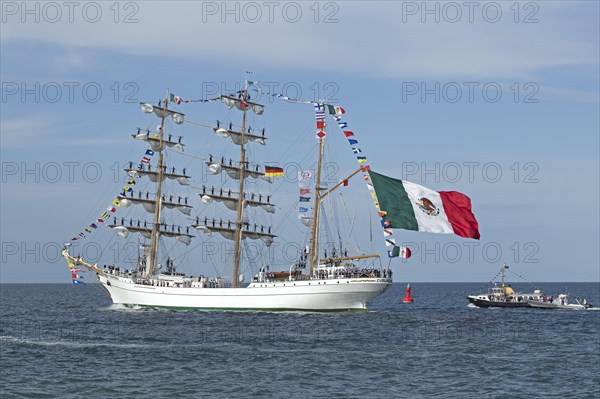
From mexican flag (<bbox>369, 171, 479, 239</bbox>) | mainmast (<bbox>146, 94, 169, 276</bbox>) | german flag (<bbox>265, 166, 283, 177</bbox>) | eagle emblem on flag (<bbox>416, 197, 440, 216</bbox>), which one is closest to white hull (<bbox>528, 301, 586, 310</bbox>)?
mexican flag (<bbox>369, 171, 479, 239</bbox>)

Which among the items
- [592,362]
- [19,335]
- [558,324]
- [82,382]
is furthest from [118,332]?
[558,324]

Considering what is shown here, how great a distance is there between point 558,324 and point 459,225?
14.4 m

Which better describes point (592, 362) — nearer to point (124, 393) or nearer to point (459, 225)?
point (459, 225)

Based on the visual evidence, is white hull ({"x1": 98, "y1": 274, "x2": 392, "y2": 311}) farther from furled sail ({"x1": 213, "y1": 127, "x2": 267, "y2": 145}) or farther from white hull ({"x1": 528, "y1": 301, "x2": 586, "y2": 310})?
white hull ({"x1": 528, "y1": 301, "x2": 586, "y2": 310})

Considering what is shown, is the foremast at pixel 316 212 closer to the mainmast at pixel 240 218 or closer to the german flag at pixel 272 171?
the german flag at pixel 272 171

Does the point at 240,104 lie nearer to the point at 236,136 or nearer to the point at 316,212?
the point at 236,136

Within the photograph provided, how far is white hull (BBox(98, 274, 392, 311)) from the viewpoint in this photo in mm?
82438

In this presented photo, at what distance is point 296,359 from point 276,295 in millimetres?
38069

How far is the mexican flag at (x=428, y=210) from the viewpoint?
7231 centimetres

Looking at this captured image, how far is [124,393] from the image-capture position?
3653 centimetres

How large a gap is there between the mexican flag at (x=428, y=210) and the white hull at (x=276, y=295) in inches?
385

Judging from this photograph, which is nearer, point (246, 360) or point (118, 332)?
point (246, 360)

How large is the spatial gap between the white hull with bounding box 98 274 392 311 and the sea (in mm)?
8120

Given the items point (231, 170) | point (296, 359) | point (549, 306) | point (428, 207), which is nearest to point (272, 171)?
point (231, 170)
